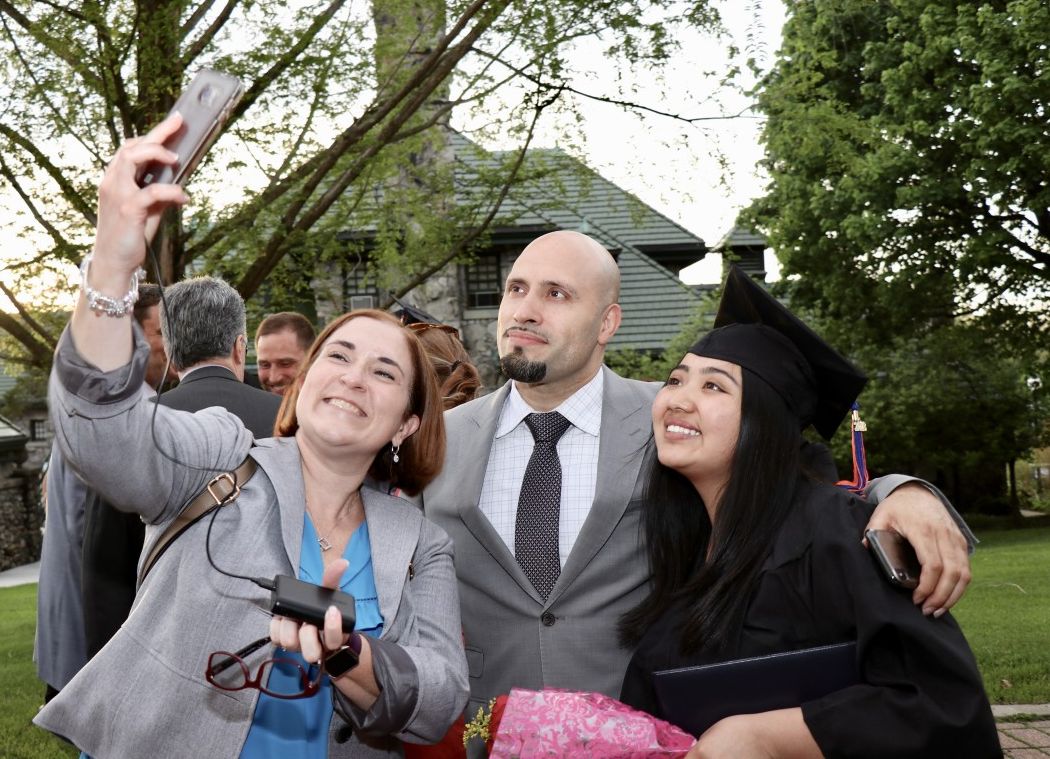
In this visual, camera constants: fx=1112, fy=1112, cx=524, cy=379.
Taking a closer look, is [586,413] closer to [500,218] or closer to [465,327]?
[500,218]

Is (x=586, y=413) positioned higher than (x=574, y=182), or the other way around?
(x=574, y=182)

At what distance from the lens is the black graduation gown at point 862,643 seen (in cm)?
234

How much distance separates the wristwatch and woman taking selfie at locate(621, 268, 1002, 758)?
2.62 feet

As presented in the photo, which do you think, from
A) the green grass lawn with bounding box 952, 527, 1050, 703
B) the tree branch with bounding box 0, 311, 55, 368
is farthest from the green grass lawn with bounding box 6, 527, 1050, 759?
the tree branch with bounding box 0, 311, 55, 368

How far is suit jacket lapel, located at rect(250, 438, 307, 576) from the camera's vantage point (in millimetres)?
2623

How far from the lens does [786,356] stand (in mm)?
2936

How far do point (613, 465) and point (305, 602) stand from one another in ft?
4.93

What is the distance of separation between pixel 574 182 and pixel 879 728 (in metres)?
8.71

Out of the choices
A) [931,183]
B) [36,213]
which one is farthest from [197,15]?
[931,183]

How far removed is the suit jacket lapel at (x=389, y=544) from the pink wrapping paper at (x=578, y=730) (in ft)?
1.31

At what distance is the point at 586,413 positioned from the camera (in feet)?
12.0

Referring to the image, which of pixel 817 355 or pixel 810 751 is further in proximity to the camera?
pixel 817 355

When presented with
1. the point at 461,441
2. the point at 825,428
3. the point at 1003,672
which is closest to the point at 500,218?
the point at 1003,672

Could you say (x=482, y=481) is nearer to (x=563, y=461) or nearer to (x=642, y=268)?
(x=563, y=461)
